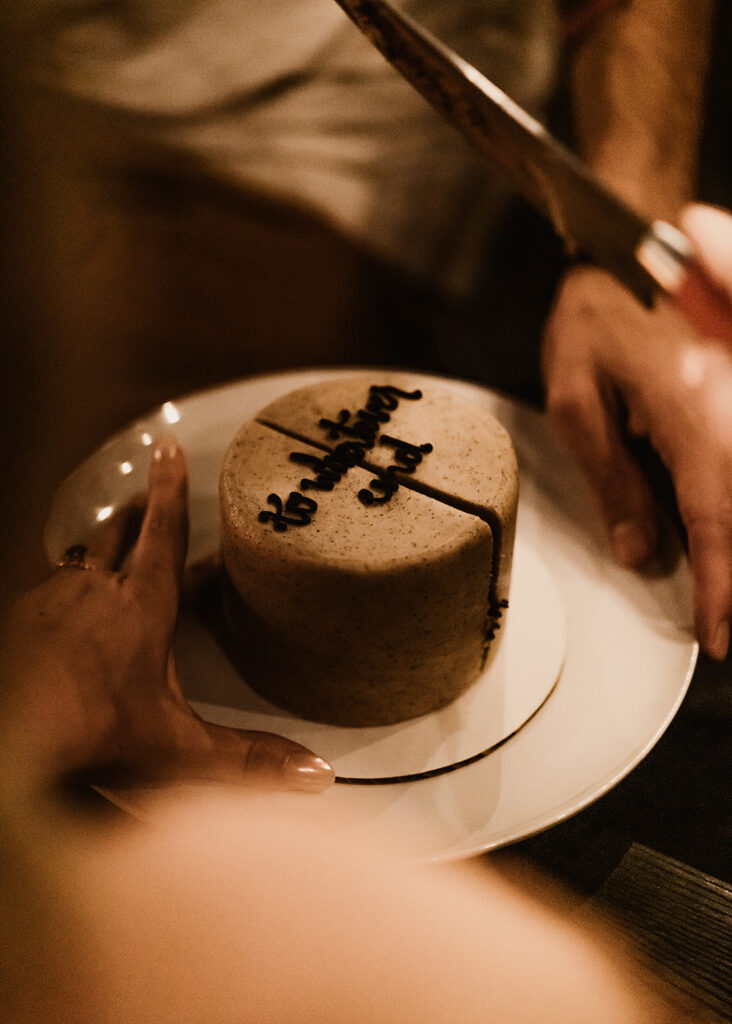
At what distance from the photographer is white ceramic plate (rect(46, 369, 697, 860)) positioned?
38.9 inches

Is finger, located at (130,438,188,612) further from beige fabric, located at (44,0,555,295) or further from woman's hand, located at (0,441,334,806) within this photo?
beige fabric, located at (44,0,555,295)

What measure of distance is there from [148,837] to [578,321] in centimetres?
123

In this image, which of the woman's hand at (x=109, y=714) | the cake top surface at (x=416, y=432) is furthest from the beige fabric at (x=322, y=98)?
the woman's hand at (x=109, y=714)

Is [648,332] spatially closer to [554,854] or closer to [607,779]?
[607,779]

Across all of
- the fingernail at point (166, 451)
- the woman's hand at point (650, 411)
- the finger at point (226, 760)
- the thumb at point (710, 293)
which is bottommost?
the finger at point (226, 760)

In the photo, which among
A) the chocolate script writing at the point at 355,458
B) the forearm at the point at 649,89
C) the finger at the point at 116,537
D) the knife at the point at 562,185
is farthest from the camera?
the forearm at the point at 649,89

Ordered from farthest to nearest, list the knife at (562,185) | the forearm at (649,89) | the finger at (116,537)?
the forearm at (649,89)
the finger at (116,537)
the knife at (562,185)

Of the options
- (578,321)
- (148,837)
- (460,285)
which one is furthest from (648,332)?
(148,837)

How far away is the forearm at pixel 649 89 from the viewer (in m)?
1.92

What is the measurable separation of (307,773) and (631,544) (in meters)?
0.67

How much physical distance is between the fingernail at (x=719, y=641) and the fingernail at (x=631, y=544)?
Result: 20 cm

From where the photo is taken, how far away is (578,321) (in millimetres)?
1579

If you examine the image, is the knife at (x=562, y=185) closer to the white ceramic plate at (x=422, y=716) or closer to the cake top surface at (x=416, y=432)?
the cake top surface at (x=416, y=432)

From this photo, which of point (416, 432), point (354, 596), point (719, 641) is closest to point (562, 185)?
point (416, 432)
